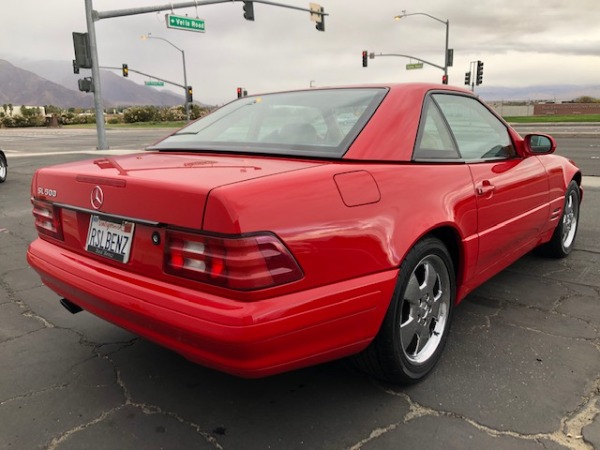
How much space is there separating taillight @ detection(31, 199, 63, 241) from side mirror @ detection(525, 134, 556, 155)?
300 cm

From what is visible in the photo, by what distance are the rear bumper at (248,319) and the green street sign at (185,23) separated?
20416 mm

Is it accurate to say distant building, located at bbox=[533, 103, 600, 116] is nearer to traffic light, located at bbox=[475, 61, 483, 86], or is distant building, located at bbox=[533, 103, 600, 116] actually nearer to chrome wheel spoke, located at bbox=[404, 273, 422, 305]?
traffic light, located at bbox=[475, 61, 483, 86]

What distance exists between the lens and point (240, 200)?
1.78m

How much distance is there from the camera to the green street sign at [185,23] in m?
20.4

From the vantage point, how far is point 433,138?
2.72 m

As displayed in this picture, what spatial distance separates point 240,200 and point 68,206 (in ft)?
3.62

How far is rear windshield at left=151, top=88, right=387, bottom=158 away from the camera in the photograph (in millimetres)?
2461

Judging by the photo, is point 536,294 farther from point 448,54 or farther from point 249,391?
point 448,54

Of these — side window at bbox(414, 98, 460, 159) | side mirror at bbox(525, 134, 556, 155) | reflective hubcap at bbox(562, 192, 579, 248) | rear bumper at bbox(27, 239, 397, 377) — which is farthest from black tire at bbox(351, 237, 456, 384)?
reflective hubcap at bbox(562, 192, 579, 248)

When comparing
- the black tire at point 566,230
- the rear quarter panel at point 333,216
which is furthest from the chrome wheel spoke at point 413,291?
the black tire at point 566,230

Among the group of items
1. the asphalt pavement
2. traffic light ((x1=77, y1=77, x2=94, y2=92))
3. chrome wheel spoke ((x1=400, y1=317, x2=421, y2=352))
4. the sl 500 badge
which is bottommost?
the asphalt pavement

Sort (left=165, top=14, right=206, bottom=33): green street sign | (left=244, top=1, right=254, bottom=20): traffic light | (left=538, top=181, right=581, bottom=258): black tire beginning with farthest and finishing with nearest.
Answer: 1. (left=165, top=14, right=206, bottom=33): green street sign
2. (left=244, top=1, right=254, bottom=20): traffic light
3. (left=538, top=181, right=581, bottom=258): black tire

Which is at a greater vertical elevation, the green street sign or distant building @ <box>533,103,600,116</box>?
the green street sign

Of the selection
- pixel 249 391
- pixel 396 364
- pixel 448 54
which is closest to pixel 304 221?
pixel 396 364
